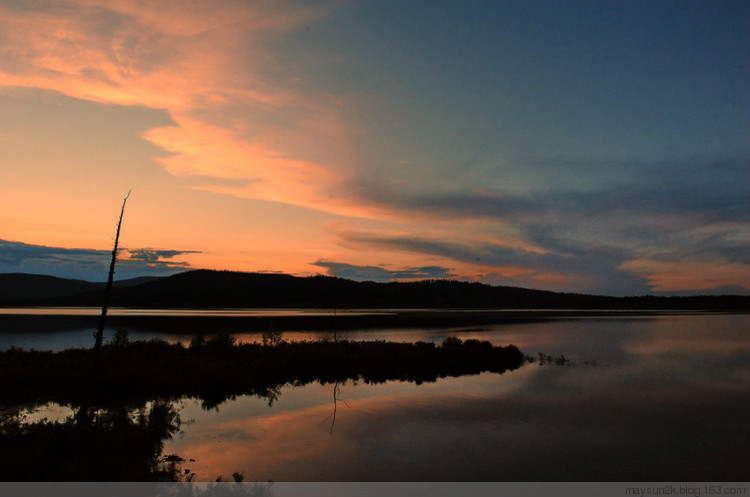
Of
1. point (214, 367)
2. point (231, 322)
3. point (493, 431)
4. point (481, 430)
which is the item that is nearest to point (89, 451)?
point (481, 430)

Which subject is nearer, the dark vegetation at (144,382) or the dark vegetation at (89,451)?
the dark vegetation at (89,451)

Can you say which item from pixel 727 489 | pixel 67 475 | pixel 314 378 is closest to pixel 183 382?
pixel 314 378

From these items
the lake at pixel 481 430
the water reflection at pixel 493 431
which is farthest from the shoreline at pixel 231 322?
the water reflection at pixel 493 431

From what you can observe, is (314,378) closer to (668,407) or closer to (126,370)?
(126,370)

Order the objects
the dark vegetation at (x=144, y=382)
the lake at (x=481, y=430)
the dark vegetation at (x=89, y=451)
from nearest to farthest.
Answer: the dark vegetation at (x=89, y=451) → the dark vegetation at (x=144, y=382) → the lake at (x=481, y=430)

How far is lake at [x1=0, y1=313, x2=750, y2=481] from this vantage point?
14.1 meters

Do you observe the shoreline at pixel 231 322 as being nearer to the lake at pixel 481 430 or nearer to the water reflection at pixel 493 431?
the lake at pixel 481 430

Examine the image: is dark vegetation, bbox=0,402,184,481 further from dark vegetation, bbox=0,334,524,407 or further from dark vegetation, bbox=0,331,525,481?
dark vegetation, bbox=0,334,524,407

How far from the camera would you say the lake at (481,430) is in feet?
46.3

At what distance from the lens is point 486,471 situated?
1391 cm

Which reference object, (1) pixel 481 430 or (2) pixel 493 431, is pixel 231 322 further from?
(2) pixel 493 431

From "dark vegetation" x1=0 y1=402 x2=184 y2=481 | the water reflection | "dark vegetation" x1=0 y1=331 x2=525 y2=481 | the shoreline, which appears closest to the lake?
the water reflection

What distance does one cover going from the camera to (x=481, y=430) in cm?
1862

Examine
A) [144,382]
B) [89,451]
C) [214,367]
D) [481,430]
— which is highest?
[214,367]
